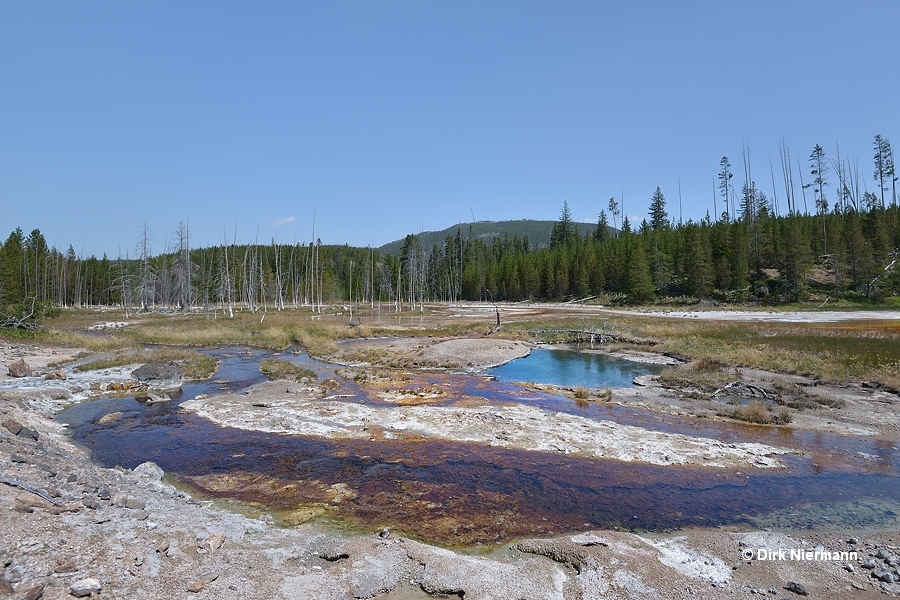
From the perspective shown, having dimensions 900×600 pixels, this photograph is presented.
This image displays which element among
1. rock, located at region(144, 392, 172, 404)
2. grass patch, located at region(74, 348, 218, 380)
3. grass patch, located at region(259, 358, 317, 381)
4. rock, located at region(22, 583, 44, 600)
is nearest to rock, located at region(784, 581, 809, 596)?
rock, located at region(22, 583, 44, 600)

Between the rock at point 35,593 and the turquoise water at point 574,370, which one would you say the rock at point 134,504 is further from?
the turquoise water at point 574,370

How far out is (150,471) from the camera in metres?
12.1

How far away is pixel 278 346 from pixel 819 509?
3840cm

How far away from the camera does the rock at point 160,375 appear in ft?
79.2

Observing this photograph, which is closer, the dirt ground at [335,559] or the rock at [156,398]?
the dirt ground at [335,559]

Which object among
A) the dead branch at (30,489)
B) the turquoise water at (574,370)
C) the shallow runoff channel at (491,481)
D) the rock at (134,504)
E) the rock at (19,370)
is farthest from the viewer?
the turquoise water at (574,370)

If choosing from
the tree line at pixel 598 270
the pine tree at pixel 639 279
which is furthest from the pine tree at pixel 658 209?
the pine tree at pixel 639 279

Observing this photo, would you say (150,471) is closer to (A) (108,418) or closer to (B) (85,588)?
(B) (85,588)

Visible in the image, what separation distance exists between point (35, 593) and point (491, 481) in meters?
9.17

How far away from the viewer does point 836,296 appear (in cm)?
6788

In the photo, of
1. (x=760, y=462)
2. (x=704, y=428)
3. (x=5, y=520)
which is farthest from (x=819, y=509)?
(x=5, y=520)

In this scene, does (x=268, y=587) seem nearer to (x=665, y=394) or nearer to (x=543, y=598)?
(x=543, y=598)

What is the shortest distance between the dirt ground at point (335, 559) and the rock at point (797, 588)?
2 centimetres

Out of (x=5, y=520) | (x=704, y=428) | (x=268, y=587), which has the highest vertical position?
(x=5, y=520)
